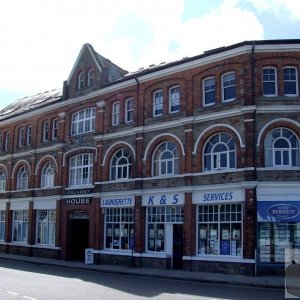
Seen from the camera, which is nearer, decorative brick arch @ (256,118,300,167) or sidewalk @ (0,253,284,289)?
sidewalk @ (0,253,284,289)

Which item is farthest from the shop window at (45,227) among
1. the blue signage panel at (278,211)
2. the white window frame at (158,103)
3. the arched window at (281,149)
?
the arched window at (281,149)

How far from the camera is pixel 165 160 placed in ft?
82.1

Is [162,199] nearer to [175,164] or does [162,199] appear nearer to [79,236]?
[175,164]

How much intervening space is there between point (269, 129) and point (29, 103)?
77.6 ft

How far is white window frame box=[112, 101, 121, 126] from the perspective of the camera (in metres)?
27.8

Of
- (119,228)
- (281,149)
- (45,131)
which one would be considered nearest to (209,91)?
(281,149)

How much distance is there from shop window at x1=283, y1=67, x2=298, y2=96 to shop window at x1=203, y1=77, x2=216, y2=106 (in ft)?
11.7

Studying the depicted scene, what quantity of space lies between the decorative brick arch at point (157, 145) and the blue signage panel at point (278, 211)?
4.86 meters

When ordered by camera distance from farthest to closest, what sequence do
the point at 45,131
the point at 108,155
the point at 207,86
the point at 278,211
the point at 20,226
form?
the point at 20,226, the point at 45,131, the point at 108,155, the point at 207,86, the point at 278,211

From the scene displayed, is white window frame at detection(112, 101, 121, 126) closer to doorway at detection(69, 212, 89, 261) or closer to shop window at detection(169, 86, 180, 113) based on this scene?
shop window at detection(169, 86, 180, 113)

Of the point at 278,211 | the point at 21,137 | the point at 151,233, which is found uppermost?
the point at 21,137

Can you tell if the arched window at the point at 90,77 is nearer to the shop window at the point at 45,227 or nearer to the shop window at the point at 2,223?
the shop window at the point at 45,227

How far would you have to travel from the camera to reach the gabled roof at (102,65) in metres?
29.6

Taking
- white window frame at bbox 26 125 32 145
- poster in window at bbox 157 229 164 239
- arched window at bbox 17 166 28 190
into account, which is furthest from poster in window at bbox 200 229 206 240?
white window frame at bbox 26 125 32 145
